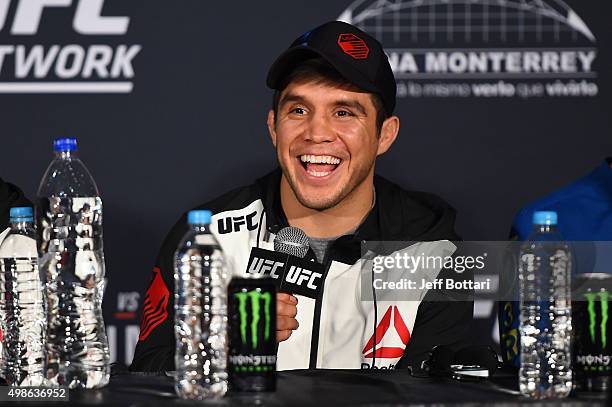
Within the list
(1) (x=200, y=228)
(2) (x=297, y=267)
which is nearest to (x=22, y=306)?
(1) (x=200, y=228)

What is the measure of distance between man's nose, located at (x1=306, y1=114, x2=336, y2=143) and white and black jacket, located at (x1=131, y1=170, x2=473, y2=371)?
0.21 metres

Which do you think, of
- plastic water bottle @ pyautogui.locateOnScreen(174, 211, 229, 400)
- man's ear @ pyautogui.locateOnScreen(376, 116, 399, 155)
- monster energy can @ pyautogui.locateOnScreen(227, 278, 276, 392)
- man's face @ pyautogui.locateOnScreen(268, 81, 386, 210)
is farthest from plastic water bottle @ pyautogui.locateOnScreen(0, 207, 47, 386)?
man's ear @ pyautogui.locateOnScreen(376, 116, 399, 155)

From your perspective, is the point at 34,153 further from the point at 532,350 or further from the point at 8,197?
the point at 532,350

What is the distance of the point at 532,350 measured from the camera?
165cm

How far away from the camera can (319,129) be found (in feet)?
7.79

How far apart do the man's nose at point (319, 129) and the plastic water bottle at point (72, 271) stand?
2.06ft

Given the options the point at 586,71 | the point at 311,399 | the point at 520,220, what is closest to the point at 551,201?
the point at 520,220

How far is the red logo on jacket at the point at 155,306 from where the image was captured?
2340 mm

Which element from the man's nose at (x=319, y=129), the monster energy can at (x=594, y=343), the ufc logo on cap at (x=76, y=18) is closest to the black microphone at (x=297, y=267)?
the man's nose at (x=319, y=129)

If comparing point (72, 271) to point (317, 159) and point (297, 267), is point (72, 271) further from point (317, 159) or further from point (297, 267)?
point (317, 159)

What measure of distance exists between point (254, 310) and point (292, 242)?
0.57m

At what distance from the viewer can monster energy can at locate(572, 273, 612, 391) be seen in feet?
5.11

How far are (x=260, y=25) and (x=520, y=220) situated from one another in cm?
101

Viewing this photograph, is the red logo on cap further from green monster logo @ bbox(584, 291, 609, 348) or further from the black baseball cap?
green monster logo @ bbox(584, 291, 609, 348)
